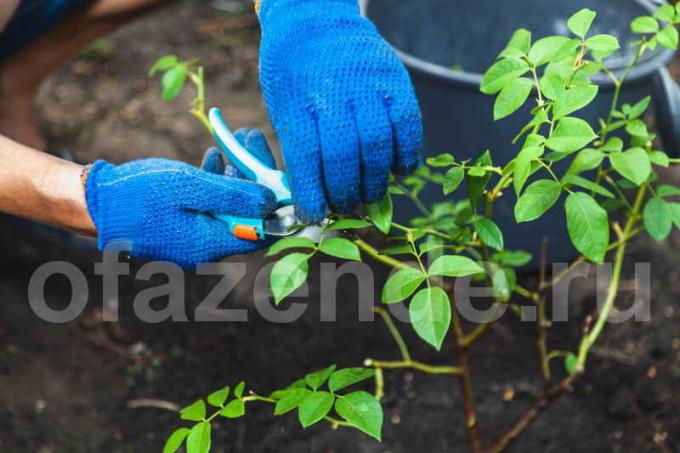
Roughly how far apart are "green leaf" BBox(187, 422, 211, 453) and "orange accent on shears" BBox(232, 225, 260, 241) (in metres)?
0.34

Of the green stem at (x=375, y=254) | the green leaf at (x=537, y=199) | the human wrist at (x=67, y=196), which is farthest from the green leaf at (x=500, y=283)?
the human wrist at (x=67, y=196)

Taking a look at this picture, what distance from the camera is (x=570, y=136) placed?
998 mm

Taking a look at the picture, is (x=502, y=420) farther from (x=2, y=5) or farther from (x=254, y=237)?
(x=2, y=5)

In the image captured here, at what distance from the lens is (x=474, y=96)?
6.14 feet

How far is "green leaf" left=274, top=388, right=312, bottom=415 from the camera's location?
1063 millimetres

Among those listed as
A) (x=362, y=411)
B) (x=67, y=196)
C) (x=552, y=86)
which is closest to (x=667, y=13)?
(x=552, y=86)

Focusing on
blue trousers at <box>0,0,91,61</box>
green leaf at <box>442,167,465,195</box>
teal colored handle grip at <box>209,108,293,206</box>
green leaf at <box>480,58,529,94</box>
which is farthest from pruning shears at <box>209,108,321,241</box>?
blue trousers at <box>0,0,91,61</box>

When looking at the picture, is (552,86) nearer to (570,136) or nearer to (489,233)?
(570,136)

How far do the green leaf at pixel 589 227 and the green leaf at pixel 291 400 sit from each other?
0.39 m

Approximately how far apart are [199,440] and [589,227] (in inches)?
21.9

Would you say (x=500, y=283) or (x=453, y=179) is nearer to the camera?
(x=453, y=179)

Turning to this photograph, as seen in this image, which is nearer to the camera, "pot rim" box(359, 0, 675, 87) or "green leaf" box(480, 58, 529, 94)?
"green leaf" box(480, 58, 529, 94)

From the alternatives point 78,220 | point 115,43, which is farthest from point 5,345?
point 115,43

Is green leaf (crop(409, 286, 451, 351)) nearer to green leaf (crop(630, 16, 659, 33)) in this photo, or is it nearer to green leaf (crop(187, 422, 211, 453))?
green leaf (crop(187, 422, 211, 453))
